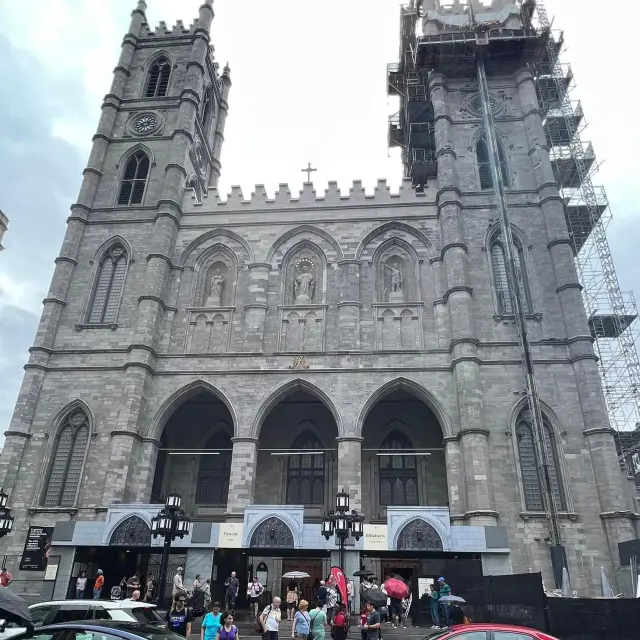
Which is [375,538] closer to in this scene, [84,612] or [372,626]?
[372,626]

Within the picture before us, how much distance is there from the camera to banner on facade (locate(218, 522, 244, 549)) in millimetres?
20125

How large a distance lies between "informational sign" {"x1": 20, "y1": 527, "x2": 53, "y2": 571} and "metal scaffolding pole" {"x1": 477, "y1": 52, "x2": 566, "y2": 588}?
17895 mm

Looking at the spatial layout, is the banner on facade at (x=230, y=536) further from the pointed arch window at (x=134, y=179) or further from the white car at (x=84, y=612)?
the pointed arch window at (x=134, y=179)

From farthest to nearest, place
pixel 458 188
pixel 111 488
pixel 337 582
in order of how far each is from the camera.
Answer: pixel 458 188, pixel 111 488, pixel 337 582

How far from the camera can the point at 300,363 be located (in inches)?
962

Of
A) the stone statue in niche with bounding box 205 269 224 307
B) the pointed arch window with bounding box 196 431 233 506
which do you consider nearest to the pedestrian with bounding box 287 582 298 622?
the pointed arch window with bounding box 196 431 233 506

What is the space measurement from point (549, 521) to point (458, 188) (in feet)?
50.8

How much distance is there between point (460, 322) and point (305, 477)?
32.1 ft

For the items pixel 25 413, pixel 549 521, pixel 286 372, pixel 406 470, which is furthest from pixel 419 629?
pixel 25 413

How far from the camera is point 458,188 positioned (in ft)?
90.8

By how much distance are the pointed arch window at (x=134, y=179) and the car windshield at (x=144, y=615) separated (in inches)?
899

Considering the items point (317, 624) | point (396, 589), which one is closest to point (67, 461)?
point (396, 589)

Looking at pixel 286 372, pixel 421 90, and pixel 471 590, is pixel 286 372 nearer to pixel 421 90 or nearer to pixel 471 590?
pixel 471 590

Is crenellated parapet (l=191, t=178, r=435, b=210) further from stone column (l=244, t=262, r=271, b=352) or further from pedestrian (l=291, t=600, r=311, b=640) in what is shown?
pedestrian (l=291, t=600, r=311, b=640)
